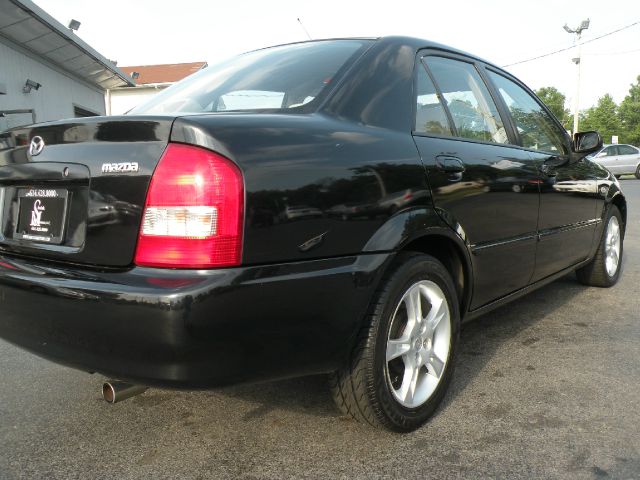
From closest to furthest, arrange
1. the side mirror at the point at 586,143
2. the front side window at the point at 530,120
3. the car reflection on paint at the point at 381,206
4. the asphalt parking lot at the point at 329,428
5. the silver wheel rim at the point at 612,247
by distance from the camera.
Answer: the car reflection on paint at the point at 381,206 < the asphalt parking lot at the point at 329,428 < the front side window at the point at 530,120 < the side mirror at the point at 586,143 < the silver wheel rim at the point at 612,247

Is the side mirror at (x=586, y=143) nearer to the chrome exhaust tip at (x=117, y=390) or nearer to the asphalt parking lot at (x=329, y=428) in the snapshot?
the asphalt parking lot at (x=329, y=428)

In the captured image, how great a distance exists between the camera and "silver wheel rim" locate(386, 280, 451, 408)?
2.31 m

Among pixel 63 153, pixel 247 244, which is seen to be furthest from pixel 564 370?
pixel 63 153

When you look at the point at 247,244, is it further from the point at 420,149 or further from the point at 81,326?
the point at 420,149

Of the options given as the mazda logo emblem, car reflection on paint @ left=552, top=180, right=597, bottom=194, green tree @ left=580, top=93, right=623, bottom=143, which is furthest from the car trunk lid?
green tree @ left=580, top=93, right=623, bottom=143

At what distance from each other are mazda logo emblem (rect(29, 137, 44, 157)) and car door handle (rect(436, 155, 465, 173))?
158cm

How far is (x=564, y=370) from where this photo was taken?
2.96 meters

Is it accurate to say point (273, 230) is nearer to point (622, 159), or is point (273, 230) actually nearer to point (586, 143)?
point (586, 143)

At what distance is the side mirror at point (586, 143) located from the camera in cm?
396

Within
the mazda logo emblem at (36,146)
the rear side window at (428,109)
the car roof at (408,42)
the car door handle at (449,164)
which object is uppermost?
the car roof at (408,42)

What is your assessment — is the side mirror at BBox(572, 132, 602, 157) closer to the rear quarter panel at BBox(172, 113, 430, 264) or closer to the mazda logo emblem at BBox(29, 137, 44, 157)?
the rear quarter panel at BBox(172, 113, 430, 264)

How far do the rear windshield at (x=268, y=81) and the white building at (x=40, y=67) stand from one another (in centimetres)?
898

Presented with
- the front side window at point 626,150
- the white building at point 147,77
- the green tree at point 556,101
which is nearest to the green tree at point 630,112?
the green tree at point 556,101

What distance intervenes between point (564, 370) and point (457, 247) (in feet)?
3.25
